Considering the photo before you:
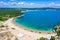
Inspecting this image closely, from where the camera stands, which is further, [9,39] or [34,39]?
[34,39]

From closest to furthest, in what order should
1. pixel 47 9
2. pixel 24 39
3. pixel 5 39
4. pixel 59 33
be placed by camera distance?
1. pixel 5 39
2. pixel 24 39
3. pixel 59 33
4. pixel 47 9

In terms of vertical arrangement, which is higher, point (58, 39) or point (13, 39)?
point (13, 39)

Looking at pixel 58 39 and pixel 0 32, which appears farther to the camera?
pixel 58 39

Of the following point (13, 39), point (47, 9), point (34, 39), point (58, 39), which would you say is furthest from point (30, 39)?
point (47, 9)

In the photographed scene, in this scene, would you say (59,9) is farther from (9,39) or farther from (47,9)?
(9,39)

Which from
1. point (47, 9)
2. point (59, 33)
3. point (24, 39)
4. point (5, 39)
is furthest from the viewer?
point (47, 9)

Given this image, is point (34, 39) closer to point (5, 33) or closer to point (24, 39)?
point (24, 39)

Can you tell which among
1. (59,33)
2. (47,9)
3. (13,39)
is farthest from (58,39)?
(47,9)

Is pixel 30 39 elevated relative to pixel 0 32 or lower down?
lower down
